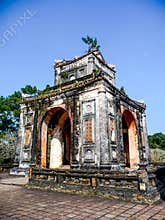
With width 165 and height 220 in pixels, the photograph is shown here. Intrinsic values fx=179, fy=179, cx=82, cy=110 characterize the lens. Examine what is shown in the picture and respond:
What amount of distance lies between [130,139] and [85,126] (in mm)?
6777

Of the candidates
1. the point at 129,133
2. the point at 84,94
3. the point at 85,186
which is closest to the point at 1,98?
the point at 84,94

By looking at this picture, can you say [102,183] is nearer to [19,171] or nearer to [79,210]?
[79,210]

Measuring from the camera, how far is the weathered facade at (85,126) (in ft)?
40.5

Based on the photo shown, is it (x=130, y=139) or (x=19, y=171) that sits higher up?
(x=130, y=139)

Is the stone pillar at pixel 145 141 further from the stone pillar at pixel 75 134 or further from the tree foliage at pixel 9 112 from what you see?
the tree foliage at pixel 9 112

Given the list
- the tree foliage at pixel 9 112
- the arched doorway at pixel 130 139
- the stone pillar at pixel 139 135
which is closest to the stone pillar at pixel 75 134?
the arched doorway at pixel 130 139

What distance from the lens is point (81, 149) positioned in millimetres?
12781

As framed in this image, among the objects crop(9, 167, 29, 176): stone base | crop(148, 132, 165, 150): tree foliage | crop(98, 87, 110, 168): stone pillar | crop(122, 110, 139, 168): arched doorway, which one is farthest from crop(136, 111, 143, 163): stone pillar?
crop(148, 132, 165, 150): tree foliage

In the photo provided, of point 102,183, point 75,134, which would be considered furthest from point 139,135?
point 102,183

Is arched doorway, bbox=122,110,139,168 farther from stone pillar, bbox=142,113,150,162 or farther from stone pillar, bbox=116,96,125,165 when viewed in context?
stone pillar, bbox=116,96,125,165

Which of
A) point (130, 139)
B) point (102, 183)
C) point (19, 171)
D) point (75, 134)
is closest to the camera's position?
point (102, 183)

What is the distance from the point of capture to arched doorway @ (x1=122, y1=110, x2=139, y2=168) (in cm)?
1727

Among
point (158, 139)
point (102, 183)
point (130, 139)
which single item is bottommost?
point (102, 183)

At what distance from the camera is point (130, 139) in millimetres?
17797
